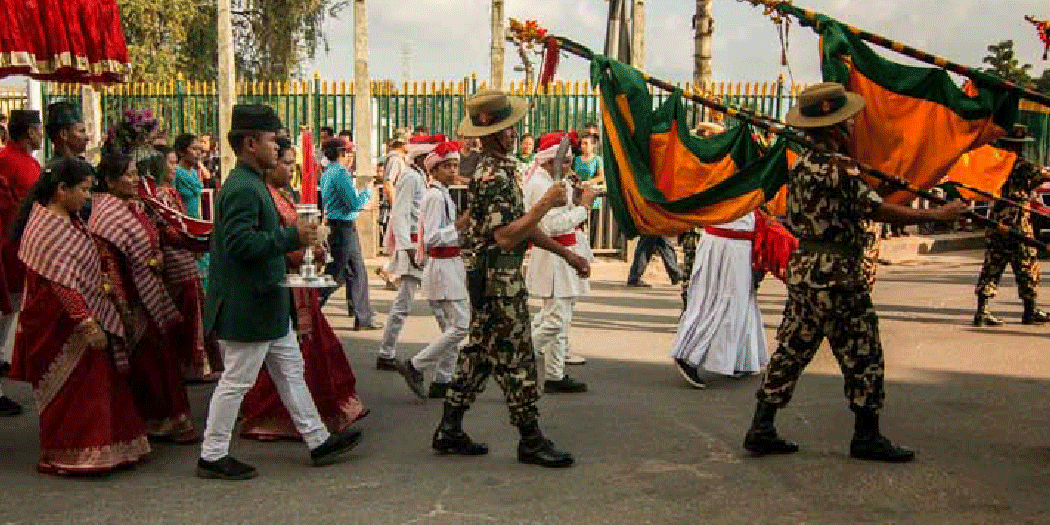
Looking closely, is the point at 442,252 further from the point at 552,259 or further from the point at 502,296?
the point at 502,296

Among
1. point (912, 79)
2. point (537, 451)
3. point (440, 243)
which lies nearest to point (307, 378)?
point (440, 243)

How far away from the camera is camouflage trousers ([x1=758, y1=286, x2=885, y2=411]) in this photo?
599 centimetres

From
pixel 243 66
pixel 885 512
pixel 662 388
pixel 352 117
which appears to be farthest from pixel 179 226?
pixel 243 66

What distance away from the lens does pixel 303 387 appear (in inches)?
237

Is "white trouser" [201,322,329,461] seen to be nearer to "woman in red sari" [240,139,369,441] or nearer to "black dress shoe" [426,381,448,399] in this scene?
"woman in red sari" [240,139,369,441]

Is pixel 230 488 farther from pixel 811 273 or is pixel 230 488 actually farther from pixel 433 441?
pixel 811 273

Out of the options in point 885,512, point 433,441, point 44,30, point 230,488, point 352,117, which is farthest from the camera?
point 352,117

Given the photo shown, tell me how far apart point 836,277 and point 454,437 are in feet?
7.16

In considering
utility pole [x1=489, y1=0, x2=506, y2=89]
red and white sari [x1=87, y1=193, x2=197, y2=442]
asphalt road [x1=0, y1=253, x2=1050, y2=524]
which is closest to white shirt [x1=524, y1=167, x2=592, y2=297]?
asphalt road [x1=0, y1=253, x2=1050, y2=524]

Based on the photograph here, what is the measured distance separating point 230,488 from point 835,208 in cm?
334

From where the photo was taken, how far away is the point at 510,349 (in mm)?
6055

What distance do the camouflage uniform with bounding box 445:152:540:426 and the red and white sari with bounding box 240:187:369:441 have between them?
1.16m

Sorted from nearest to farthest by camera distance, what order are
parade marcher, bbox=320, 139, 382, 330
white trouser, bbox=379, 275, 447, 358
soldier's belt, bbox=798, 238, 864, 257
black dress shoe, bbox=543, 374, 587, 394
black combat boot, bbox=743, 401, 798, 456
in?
soldier's belt, bbox=798, 238, 864, 257 → black combat boot, bbox=743, 401, 798, 456 → black dress shoe, bbox=543, 374, 587, 394 → white trouser, bbox=379, 275, 447, 358 → parade marcher, bbox=320, 139, 382, 330

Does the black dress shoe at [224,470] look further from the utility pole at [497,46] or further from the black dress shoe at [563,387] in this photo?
the utility pole at [497,46]
